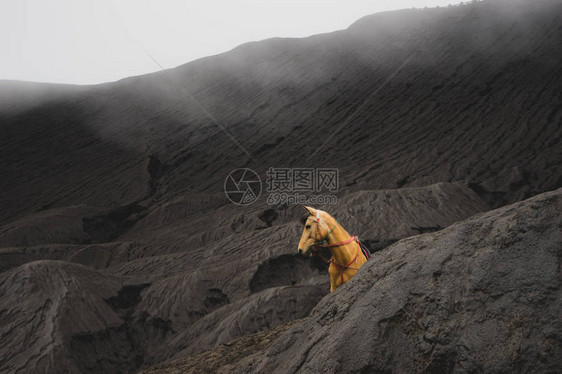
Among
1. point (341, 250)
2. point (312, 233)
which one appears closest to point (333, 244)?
point (341, 250)

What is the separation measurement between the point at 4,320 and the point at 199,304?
3545 millimetres

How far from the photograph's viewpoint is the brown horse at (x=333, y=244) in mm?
5113

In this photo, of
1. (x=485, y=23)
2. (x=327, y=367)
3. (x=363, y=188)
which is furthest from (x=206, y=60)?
(x=327, y=367)

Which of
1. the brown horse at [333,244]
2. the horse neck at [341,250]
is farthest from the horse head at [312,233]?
the horse neck at [341,250]

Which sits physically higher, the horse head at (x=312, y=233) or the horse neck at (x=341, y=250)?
the horse head at (x=312, y=233)

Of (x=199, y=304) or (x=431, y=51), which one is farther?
(x=431, y=51)

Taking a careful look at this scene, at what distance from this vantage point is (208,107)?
22.5 m

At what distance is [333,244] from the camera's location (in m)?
5.16

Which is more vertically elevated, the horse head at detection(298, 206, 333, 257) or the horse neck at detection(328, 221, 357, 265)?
the horse head at detection(298, 206, 333, 257)

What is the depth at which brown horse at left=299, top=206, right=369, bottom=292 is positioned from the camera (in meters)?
5.11

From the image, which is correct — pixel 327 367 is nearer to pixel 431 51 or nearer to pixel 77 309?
pixel 77 309

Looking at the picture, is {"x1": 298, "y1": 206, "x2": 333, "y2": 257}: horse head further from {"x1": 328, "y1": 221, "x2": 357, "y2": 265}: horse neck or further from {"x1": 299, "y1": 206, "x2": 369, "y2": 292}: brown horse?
{"x1": 328, "y1": 221, "x2": 357, "y2": 265}: horse neck

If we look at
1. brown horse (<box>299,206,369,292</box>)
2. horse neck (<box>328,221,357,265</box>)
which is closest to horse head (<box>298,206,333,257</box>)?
Answer: brown horse (<box>299,206,369,292</box>)

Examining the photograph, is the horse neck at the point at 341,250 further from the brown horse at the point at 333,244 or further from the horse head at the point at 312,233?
the horse head at the point at 312,233
